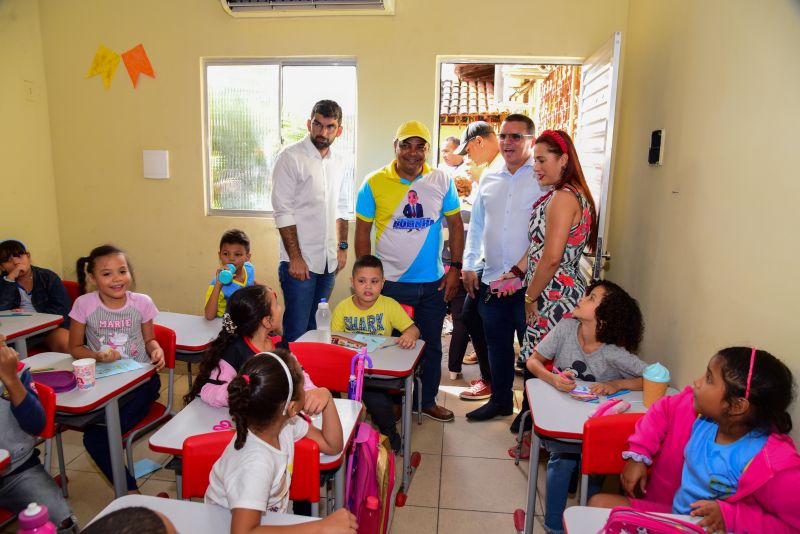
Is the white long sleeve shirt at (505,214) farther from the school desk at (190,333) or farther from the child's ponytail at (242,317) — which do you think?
the school desk at (190,333)

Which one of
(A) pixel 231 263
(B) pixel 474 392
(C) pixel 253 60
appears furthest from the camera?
(C) pixel 253 60

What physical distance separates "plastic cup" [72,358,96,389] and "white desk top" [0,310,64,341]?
3.37ft

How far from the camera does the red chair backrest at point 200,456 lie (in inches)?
61.4

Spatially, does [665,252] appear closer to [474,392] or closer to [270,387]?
[474,392]

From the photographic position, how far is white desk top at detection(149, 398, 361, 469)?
5.66 ft

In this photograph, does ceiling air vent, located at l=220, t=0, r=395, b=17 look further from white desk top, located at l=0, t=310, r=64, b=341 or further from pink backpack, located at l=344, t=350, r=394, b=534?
pink backpack, located at l=344, t=350, r=394, b=534

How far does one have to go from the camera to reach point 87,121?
4477 millimetres

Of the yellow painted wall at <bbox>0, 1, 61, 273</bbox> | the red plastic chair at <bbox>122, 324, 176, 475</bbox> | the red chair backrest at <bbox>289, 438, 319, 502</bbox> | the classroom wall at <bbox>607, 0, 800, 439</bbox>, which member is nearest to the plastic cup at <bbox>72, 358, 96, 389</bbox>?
the red plastic chair at <bbox>122, 324, 176, 475</bbox>

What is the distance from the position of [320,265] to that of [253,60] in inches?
74.0

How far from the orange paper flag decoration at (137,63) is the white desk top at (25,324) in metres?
2.16

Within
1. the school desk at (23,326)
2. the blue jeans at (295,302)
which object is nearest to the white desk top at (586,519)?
the blue jeans at (295,302)

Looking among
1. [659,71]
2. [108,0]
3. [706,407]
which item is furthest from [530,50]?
[108,0]

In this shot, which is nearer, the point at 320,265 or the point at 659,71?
the point at 659,71

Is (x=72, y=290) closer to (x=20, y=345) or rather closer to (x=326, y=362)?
(x=20, y=345)
